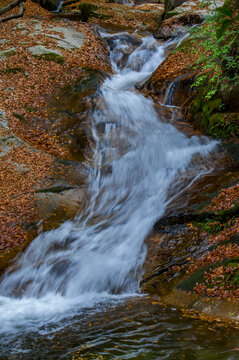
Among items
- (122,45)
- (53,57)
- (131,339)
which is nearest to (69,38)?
(53,57)

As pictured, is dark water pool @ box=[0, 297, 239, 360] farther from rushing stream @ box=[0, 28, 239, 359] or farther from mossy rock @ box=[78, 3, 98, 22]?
mossy rock @ box=[78, 3, 98, 22]

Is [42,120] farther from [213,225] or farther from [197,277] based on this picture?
[197,277]

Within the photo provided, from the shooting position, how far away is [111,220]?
8.23 meters

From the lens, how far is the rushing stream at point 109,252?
4395 mm

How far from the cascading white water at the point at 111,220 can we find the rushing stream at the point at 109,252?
0.07 ft

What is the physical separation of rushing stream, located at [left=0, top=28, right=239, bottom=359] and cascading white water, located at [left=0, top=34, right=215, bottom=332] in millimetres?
22

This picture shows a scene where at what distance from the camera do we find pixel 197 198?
755 centimetres

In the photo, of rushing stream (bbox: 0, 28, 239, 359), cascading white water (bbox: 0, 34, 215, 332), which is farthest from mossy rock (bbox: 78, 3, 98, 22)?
rushing stream (bbox: 0, 28, 239, 359)

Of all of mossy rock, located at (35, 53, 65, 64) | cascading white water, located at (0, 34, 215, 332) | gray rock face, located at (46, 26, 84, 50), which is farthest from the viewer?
gray rock face, located at (46, 26, 84, 50)

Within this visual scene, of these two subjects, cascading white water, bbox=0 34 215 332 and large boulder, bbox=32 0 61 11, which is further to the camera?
large boulder, bbox=32 0 61 11

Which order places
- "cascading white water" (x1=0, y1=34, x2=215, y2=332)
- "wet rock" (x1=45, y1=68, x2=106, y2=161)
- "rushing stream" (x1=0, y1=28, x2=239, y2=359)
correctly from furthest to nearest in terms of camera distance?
1. "wet rock" (x1=45, y1=68, x2=106, y2=161)
2. "cascading white water" (x1=0, y1=34, x2=215, y2=332)
3. "rushing stream" (x1=0, y1=28, x2=239, y2=359)

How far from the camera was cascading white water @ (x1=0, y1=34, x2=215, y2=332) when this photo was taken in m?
6.34

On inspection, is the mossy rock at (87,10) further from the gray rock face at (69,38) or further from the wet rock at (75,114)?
the wet rock at (75,114)

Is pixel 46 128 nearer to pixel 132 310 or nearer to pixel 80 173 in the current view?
pixel 80 173
